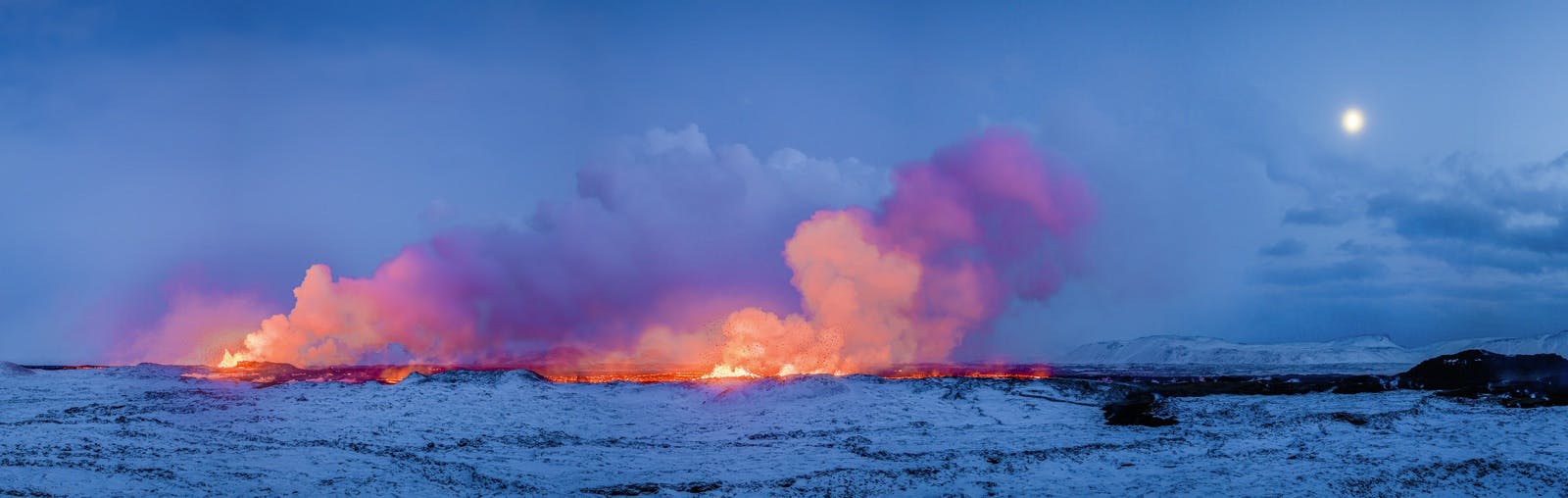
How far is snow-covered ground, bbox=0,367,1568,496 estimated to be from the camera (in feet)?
84.9

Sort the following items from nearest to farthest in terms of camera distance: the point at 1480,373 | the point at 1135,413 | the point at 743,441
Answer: the point at 743,441 → the point at 1135,413 → the point at 1480,373

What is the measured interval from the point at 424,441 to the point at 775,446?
14.7 m

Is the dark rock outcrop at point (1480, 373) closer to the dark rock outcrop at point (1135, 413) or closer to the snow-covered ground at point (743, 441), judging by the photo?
the snow-covered ground at point (743, 441)

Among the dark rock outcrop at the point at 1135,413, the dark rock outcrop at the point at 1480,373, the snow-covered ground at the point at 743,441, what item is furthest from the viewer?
the dark rock outcrop at the point at 1480,373

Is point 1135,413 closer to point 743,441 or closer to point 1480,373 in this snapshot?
point 743,441

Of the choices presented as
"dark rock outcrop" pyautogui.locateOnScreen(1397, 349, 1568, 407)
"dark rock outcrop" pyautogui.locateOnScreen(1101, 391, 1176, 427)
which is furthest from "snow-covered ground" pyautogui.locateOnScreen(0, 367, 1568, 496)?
"dark rock outcrop" pyautogui.locateOnScreen(1397, 349, 1568, 407)

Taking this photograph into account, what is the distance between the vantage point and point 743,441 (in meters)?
36.3

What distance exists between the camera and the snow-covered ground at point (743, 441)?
25891 mm

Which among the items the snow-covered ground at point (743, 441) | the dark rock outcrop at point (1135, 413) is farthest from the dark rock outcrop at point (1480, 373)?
the dark rock outcrop at point (1135, 413)

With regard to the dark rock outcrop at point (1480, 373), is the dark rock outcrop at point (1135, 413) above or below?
below

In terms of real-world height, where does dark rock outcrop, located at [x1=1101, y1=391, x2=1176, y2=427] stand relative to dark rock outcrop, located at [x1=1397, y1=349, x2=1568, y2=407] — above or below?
below

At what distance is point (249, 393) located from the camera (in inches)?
1982

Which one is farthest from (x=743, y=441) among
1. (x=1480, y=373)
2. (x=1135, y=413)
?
(x=1480, y=373)

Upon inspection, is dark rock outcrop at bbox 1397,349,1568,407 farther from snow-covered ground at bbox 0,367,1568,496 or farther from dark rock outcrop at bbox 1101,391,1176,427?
dark rock outcrop at bbox 1101,391,1176,427
